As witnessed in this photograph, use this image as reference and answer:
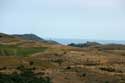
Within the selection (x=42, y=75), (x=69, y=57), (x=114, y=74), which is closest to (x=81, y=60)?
(x=69, y=57)

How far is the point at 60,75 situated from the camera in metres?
39.4

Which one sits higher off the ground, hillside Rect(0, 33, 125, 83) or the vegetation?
the vegetation

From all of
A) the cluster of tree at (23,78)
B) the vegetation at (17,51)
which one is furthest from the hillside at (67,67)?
the cluster of tree at (23,78)

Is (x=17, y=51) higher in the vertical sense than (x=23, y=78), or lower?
higher

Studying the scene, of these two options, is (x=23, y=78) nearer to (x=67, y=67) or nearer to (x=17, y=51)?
(x=67, y=67)

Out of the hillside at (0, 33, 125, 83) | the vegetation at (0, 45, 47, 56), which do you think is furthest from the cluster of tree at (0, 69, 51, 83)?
the vegetation at (0, 45, 47, 56)

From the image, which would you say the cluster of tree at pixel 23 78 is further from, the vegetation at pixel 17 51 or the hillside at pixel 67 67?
the vegetation at pixel 17 51

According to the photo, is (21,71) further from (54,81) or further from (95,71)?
(95,71)

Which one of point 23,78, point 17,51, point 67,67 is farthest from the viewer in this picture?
point 17,51

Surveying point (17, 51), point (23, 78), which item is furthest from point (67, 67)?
point (17, 51)

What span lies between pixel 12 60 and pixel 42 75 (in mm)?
10333

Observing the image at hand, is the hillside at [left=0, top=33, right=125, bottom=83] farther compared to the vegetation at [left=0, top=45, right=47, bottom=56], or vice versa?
the vegetation at [left=0, top=45, right=47, bottom=56]

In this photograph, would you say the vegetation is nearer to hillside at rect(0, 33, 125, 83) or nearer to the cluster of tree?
hillside at rect(0, 33, 125, 83)

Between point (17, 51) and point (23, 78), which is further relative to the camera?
point (17, 51)
